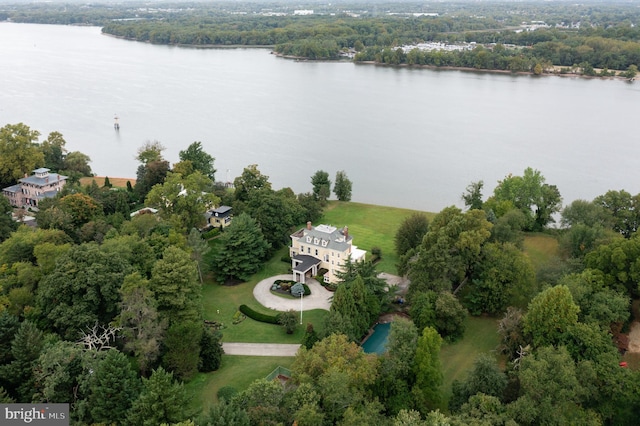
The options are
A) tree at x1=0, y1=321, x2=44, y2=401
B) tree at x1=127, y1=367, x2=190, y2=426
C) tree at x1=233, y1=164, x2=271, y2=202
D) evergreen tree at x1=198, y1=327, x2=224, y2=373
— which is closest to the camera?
tree at x1=127, y1=367, x2=190, y2=426

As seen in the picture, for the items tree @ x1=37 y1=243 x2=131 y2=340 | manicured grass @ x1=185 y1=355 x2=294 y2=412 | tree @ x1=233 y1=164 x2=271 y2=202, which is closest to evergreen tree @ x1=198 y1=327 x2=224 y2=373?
manicured grass @ x1=185 y1=355 x2=294 y2=412

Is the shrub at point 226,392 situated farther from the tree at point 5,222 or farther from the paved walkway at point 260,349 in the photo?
the tree at point 5,222

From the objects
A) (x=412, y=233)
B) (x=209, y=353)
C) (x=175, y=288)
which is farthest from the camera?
(x=412, y=233)

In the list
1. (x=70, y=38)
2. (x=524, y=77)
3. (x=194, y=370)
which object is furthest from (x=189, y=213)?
(x=70, y=38)

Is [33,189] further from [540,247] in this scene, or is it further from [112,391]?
[540,247]

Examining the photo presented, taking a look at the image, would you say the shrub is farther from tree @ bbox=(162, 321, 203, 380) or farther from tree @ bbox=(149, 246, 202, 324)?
tree @ bbox=(149, 246, 202, 324)

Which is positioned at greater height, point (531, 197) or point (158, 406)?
point (531, 197)

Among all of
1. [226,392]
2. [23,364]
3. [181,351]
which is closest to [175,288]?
[181,351]
